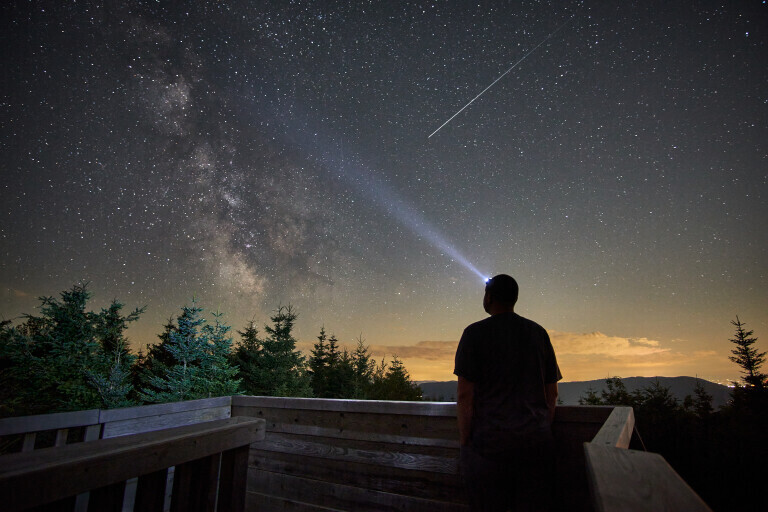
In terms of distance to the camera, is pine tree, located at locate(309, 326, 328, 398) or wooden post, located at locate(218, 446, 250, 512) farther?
pine tree, located at locate(309, 326, 328, 398)

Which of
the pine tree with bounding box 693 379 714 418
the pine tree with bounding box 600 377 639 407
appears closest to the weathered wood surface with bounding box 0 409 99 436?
the pine tree with bounding box 600 377 639 407

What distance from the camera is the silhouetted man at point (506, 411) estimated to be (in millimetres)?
1884

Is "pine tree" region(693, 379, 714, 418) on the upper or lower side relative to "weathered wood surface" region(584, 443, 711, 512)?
lower

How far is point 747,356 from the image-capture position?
1431 inches

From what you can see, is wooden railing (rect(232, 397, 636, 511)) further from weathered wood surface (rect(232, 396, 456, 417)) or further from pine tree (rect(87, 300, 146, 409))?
pine tree (rect(87, 300, 146, 409))

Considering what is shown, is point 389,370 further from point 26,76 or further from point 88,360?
point 26,76

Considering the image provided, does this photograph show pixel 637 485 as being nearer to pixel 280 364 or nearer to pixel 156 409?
pixel 156 409

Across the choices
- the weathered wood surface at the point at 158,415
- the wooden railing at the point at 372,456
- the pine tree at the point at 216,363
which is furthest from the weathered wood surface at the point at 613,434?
the pine tree at the point at 216,363

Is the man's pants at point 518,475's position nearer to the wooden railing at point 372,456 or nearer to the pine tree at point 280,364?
the wooden railing at point 372,456

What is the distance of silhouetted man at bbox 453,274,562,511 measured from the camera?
6.18 feet

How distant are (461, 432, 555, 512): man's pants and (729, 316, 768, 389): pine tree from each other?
158 ft

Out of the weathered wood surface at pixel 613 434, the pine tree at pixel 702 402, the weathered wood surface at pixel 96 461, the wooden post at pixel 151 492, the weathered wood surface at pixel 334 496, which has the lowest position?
the pine tree at pixel 702 402

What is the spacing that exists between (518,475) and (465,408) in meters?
0.41

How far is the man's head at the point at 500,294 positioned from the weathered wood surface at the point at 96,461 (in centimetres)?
156
